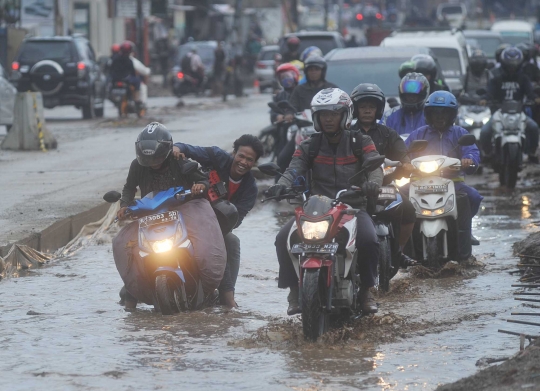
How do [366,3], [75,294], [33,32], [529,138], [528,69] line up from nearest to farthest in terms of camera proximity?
[75,294] → [529,138] → [528,69] → [33,32] → [366,3]

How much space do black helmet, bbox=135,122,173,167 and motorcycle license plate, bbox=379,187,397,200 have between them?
4.87ft

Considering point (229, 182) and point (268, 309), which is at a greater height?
point (229, 182)

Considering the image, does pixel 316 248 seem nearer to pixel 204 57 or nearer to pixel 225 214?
pixel 225 214

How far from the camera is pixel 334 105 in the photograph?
740cm

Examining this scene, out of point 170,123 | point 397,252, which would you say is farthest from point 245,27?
point 397,252

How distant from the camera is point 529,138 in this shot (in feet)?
52.1

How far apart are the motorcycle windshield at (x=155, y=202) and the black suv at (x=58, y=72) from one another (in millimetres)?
19731

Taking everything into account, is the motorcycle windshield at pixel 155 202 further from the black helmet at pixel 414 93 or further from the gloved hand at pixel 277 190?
the black helmet at pixel 414 93

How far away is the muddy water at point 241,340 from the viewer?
20.2ft

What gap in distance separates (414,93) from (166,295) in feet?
12.7

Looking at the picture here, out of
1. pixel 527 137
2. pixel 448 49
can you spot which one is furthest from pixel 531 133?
pixel 448 49

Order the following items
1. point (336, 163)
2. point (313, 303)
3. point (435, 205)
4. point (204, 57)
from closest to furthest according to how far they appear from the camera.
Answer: point (313, 303)
point (336, 163)
point (435, 205)
point (204, 57)

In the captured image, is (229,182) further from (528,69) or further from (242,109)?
(242,109)

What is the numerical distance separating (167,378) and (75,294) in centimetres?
279
